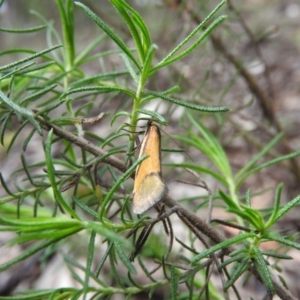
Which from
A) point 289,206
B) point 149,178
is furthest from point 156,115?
point 289,206

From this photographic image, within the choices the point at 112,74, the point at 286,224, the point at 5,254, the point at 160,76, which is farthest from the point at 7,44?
the point at 112,74

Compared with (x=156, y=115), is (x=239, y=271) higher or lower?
lower

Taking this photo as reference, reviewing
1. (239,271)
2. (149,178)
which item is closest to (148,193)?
(149,178)

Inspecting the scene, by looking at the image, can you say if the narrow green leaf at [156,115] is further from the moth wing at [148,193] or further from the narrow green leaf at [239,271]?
the narrow green leaf at [239,271]

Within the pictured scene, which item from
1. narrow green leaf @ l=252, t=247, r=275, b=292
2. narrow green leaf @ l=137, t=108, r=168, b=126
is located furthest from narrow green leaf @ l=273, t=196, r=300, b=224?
narrow green leaf @ l=137, t=108, r=168, b=126

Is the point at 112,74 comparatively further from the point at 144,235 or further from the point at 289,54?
the point at 289,54

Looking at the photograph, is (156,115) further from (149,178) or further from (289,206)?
(289,206)

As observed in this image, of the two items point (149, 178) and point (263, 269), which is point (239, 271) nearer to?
point (263, 269)
